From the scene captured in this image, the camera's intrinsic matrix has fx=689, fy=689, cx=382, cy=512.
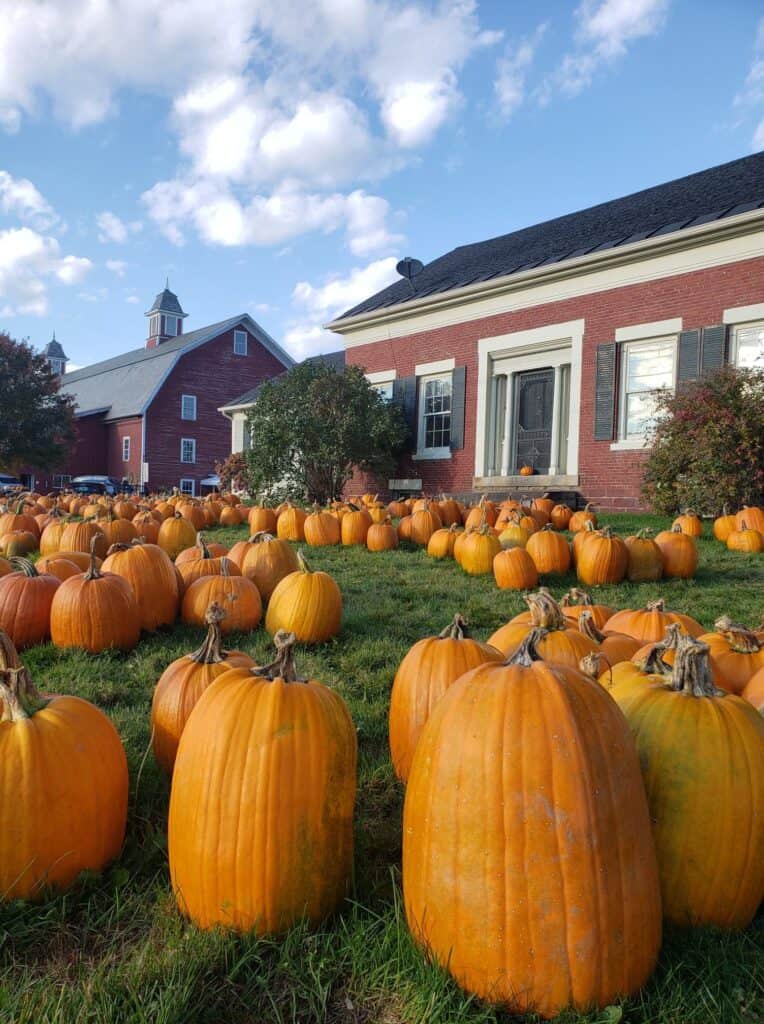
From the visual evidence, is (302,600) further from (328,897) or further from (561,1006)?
(561,1006)

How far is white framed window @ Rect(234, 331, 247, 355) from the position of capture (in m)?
36.6

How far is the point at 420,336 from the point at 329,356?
42.0 ft

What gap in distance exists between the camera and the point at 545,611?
234 cm

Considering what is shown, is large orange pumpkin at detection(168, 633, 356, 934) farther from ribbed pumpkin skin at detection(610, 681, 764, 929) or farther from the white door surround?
the white door surround

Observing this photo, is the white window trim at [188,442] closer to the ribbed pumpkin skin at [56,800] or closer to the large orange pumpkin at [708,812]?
the ribbed pumpkin skin at [56,800]

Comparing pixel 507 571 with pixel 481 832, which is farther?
pixel 507 571

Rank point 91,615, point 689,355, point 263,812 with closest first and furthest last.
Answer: point 263,812, point 91,615, point 689,355

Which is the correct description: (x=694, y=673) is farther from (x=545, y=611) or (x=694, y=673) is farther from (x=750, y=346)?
(x=750, y=346)

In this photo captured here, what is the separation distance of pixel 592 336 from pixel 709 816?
12.8 m

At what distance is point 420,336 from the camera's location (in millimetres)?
16250

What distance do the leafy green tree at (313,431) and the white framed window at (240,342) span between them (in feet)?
74.8

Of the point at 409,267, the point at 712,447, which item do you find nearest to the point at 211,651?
the point at 712,447

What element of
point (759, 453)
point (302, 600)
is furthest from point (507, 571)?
point (759, 453)

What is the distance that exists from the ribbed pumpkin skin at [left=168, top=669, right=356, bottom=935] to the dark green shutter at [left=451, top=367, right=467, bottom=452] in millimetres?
13856
